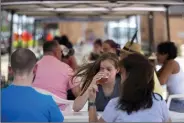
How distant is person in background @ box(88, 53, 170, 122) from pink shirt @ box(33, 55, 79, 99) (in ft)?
7.17

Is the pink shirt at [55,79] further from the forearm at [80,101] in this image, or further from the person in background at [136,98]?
the person in background at [136,98]

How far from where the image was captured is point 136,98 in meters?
2.68

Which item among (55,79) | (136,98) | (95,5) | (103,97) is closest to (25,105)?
(136,98)

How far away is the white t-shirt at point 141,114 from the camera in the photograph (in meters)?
2.71

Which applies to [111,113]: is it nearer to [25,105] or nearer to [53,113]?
[53,113]

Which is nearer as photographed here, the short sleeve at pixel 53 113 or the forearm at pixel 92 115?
the short sleeve at pixel 53 113

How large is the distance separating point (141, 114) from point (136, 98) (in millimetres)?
110

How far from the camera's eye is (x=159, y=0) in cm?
523

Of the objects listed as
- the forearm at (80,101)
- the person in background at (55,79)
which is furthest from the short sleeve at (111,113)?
the person in background at (55,79)

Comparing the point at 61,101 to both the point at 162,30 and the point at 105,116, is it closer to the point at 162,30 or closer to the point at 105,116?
the point at 105,116

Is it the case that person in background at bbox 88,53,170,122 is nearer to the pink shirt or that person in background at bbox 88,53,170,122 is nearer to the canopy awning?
the pink shirt

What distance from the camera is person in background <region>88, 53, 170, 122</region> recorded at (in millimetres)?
2688

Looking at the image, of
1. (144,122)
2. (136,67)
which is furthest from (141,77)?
(144,122)

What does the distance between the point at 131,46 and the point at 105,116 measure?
197cm
